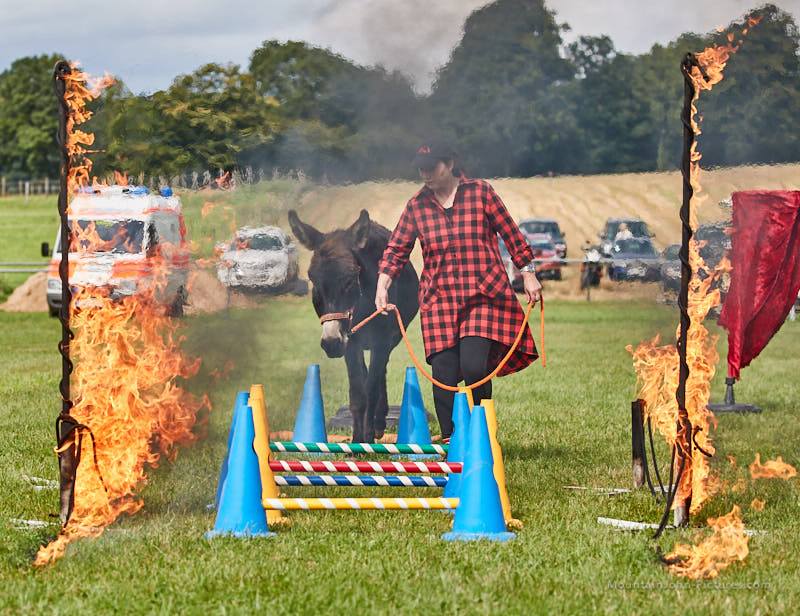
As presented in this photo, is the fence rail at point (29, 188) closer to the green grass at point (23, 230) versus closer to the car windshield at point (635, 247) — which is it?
the green grass at point (23, 230)

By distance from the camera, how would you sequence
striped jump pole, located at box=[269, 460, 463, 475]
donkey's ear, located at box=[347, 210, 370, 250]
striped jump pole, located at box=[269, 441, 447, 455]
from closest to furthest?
striped jump pole, located at box=[269, 460, 463, 475] < striped jump pole, located at box=[269, 441, 447, 455] < donkey's ear, located at box=[347, 210, 370, 250]

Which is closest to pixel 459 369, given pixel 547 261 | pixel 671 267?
pixel 671 267

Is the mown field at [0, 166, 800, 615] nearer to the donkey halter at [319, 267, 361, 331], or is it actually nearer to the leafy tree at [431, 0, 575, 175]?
the leafy tree at [431, 0, 575, 175]

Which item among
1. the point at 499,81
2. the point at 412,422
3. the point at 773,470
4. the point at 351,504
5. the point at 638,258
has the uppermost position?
the point at 499,81

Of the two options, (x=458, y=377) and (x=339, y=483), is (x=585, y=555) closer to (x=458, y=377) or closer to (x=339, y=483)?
(x=339, y=483)

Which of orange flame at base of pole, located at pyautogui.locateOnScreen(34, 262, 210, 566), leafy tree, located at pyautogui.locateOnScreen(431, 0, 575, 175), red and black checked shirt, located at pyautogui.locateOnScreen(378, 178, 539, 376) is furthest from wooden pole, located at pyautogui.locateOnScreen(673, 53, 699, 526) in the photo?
orange flame at base of pole, located at pyautogui.locateOnScreen(34, 262, 210, 566)

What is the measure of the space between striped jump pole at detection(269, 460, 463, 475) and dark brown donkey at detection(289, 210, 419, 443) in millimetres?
2125

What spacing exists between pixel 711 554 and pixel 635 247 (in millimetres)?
10196

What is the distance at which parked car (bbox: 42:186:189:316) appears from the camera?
8508mm

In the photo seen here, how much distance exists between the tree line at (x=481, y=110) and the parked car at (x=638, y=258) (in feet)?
3.77

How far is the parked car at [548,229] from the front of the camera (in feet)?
60.1

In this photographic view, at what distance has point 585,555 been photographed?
6652 millimetres

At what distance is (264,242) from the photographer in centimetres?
1423

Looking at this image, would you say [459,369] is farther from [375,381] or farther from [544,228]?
[544,228]
